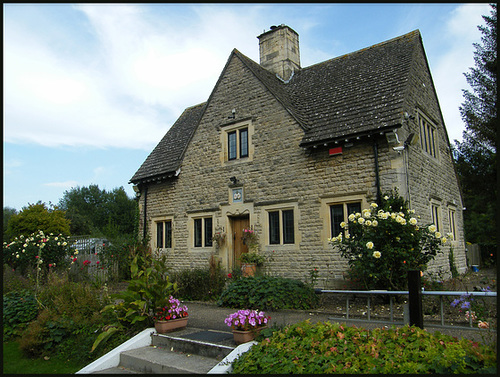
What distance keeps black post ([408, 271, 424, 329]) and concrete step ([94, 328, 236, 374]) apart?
9.14 feet

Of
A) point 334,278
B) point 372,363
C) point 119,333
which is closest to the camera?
point 372,363

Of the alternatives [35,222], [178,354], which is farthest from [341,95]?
[35,222]

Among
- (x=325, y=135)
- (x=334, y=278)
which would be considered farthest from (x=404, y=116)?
(x=334, y=278)

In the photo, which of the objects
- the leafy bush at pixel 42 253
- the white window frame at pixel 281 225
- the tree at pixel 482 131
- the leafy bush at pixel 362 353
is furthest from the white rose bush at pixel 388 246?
the tree at pixel 482 131

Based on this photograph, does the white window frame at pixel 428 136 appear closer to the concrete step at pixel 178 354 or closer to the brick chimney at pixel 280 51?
the brick chimney at pixel 280 51

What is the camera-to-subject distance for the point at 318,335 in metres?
5.80

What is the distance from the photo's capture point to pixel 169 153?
59.7ft

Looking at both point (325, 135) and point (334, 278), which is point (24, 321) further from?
point (325, 135)

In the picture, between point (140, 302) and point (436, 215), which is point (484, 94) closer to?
point (436, 215)

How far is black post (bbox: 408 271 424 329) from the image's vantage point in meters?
5.75

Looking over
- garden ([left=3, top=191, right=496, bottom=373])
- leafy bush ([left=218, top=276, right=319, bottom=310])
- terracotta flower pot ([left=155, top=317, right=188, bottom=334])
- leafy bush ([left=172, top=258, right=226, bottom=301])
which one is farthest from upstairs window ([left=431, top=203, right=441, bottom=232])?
terracotta flower pot ([left=155, top=317, right=188, bottom=334])

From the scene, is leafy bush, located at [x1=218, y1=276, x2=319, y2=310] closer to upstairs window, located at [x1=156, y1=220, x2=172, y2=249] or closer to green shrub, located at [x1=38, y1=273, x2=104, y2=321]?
green shrub, located at [x1=38, y1=273, x2=104, y2=321]

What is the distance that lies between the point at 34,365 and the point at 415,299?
22.1 feet

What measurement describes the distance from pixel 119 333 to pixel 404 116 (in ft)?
32.8
